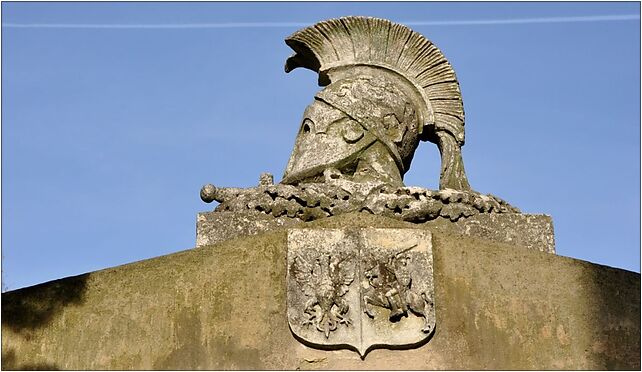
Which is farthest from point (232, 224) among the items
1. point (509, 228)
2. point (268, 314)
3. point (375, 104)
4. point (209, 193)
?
point (509, 228)

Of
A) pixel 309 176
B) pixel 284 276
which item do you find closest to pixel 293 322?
pixel 284 276

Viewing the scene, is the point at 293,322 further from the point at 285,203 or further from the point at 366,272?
the point at 285,203

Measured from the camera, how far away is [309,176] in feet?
37.2

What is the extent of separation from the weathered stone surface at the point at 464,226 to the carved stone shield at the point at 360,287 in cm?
102

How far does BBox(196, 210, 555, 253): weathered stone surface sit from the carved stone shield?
102cm

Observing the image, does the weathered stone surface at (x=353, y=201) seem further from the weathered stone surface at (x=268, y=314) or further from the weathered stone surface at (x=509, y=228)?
the weathered stone surface at (x=268, y=314)

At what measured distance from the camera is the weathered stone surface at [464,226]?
1060 cm

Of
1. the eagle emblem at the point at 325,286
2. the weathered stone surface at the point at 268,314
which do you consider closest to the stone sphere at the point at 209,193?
the weathered stone surface at the point at 268,314

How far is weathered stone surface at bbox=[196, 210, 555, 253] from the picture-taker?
10.6 metres

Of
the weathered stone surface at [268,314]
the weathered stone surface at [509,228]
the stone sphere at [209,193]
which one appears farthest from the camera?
the stone sphere at [209,193]

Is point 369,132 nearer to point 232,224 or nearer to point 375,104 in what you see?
point 375,104

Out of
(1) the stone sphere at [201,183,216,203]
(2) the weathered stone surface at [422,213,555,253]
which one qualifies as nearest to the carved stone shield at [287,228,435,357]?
(2) the weathered stone surface at [422,213,555,253]

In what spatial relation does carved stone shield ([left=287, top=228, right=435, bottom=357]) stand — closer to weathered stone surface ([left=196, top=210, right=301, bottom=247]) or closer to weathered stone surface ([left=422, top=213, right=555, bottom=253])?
weathered stone surface ([left=196, top=210, right=301, bottom=247])

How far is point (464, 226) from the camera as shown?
10.7 m
